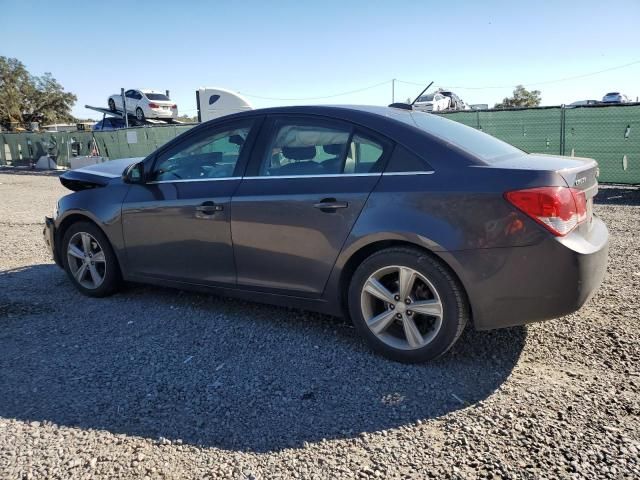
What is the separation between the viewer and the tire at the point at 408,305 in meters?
3.07

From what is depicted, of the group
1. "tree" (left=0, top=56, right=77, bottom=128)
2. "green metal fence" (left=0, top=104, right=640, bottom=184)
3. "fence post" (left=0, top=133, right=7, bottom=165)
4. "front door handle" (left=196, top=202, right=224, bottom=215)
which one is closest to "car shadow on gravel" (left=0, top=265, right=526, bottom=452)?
"front door handle" (left=196, top=202, right=224, bottom=215)

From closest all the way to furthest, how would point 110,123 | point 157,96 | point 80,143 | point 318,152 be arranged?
point 318,152 < point 80,143 < point 110,123 < point 157,96

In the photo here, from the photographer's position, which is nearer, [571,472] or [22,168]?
[571,472]

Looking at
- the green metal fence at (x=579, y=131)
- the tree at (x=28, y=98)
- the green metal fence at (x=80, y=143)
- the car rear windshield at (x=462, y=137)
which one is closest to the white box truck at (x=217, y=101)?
the green metal fence at (x=80, y=143)

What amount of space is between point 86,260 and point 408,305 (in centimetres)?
315

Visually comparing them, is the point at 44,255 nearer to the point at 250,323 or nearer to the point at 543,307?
the point at 250,323

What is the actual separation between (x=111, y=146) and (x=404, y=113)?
20.3 metres

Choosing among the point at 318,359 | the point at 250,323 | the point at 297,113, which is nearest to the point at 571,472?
the point at 318,359

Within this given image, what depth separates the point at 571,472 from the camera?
2225 millimetres

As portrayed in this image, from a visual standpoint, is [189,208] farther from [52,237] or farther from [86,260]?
[52,237]

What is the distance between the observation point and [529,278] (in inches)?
113

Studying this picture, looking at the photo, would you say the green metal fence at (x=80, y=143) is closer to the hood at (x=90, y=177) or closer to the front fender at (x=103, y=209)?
the hood at (x=90, y=177)

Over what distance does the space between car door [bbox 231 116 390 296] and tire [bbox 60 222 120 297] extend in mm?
1505

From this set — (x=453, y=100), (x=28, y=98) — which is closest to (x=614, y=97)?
(x=453, y=100)
